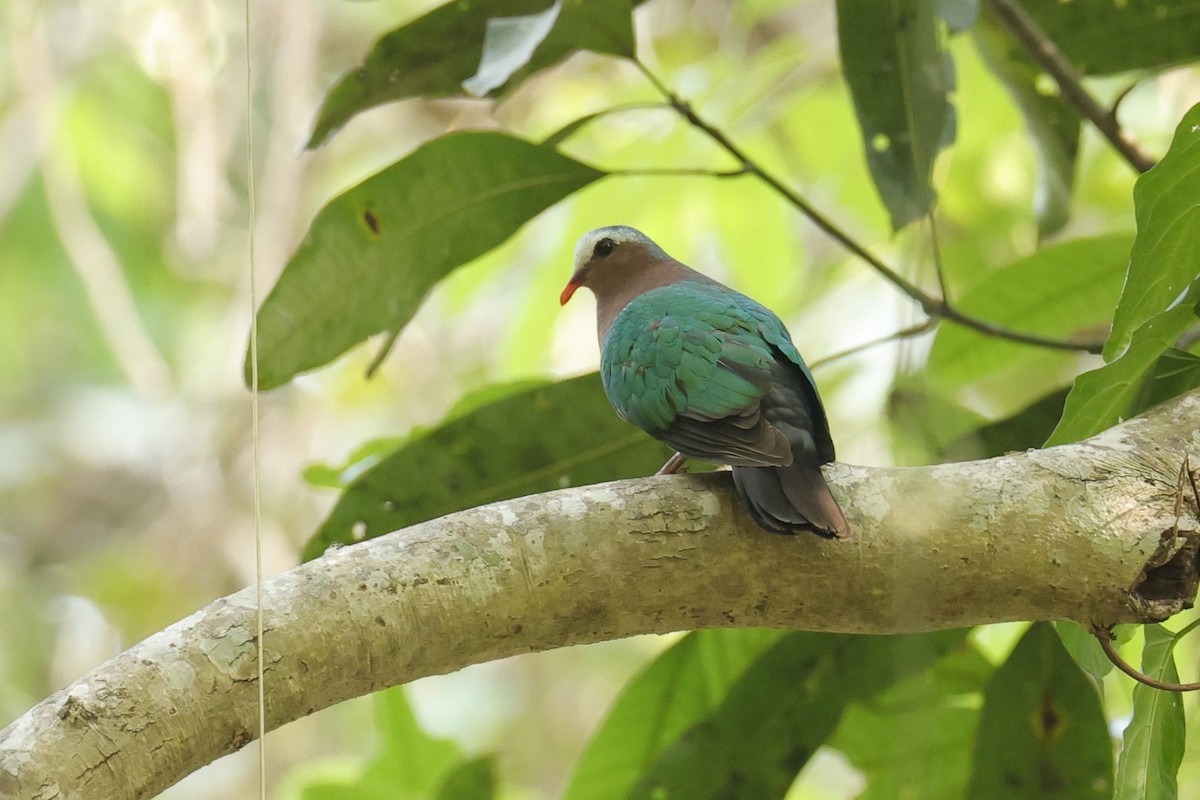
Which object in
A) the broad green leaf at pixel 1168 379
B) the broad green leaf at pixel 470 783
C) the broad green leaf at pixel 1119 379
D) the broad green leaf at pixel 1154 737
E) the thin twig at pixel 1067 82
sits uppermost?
the thin twig at pixel 1067 82

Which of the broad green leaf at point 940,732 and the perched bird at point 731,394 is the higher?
the perched bird at point 731,394

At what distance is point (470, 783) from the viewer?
7.97ft

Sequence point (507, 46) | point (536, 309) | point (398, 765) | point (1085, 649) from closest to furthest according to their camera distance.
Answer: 1. point (1085, 649)
2. point (507, 46)
3. point (398, 765)
4. point (536, 309)

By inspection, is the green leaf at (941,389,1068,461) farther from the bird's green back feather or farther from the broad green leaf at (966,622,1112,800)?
the bird's green back feather

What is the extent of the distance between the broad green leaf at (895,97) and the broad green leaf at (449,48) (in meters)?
0.43

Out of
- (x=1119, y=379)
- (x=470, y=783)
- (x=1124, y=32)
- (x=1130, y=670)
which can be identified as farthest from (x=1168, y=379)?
(x=470, y=783)

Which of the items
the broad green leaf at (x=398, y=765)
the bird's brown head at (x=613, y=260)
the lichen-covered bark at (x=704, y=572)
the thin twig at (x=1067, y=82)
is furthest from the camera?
the broad green leaf at (x=398, y=765)

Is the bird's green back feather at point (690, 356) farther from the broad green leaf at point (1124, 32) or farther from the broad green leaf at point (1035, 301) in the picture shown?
the broad green leaf at point (1124, 32)

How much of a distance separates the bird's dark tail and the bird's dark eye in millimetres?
1052

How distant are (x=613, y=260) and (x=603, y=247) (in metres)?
0.04

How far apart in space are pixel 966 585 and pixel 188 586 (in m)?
3.96

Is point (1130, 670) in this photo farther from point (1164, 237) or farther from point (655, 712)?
point (655, 712)

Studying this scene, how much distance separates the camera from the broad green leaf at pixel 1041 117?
7.97 ft

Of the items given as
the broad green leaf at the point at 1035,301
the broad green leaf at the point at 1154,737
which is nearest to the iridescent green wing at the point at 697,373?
the broad green leaf at the point at 1154,737
